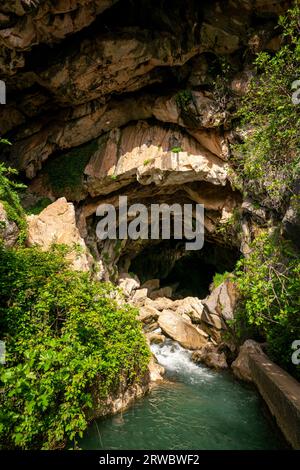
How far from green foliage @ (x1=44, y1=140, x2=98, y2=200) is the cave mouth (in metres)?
7.87

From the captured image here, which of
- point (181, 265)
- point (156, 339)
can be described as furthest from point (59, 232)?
point (181, 265)

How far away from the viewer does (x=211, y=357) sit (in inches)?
412

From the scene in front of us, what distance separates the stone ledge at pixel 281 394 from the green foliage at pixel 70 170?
11.0 m

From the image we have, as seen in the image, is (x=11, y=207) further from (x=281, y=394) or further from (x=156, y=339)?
(x=281, y=394)

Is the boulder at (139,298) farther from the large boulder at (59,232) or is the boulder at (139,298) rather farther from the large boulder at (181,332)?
the large boulder at (59,232)

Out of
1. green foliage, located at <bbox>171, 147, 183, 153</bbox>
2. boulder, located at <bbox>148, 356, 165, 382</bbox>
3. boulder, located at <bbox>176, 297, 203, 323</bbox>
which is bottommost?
boulder, located at <bbox>148, 356, 165, 382</bbox>

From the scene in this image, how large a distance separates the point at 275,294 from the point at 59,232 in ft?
25.5

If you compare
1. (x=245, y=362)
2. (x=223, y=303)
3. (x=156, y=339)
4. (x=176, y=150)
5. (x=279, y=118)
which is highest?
(x=176, y=150)

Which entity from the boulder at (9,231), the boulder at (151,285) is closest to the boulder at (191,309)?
the boulder at (151,285)

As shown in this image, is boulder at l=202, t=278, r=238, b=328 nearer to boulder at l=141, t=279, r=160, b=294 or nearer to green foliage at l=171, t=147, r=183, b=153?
green foliage at l=171, t=147, r=183, b=153

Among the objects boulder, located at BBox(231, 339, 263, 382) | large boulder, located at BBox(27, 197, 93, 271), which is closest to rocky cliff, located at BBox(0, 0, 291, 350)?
large boulder, located at BBox(27, 197, 93, 271)

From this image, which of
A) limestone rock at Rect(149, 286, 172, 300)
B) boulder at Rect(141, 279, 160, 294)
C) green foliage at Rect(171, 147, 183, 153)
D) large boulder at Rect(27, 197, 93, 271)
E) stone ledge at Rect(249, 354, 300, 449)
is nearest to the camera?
stone ledge at Rect(249, 354, 300, 449)

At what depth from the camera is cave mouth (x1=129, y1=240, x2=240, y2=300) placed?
20.4 m

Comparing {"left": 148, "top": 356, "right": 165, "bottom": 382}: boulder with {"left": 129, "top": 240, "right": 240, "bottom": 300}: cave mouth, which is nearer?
{"left": 148, "top": 356, "right": 165, "bottom": 382}: boulder
